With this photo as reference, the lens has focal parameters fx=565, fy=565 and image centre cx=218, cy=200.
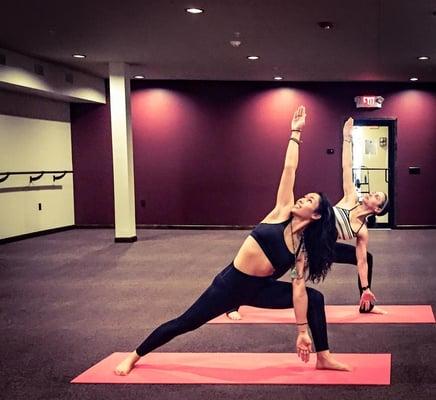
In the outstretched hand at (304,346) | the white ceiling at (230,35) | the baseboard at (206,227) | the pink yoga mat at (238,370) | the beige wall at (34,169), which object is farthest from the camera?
the baseboard at (206,227)

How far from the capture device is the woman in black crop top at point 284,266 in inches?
118

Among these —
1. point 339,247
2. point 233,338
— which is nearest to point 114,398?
point 233,338

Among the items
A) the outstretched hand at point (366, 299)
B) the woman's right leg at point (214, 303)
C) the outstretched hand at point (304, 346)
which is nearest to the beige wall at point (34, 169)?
the outstretched hand at point (366, 299)

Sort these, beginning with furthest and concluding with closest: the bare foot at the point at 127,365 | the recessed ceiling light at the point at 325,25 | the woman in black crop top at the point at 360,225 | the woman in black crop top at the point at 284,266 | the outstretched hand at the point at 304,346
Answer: the recessed ceiling light at the point at 325,25, the woman in black crop top at the point at 360,225, the bare foot at the point at 127,365, the woman in black crop top at the point at 284,266, the outstretched hand at the point at 304,346

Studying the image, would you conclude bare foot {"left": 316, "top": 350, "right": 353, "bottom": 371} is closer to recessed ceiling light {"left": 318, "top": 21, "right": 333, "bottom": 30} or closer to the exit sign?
recessed ceiling light {"left": 318, "top": 21, "right": 333, "bottom": 30}

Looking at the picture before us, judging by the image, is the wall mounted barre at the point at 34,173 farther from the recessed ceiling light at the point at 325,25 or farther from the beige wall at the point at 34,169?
the recessed ceiling light at the point at 325,25

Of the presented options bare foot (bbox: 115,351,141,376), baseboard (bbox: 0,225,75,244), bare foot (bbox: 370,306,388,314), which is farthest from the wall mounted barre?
bare foot (bbox: 370,306,388,314)

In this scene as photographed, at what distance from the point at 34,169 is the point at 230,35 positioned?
461 centimetres

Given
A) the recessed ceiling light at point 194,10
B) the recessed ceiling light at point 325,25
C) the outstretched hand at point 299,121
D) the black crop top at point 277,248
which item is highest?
the recessed ceiling light at point 194,10

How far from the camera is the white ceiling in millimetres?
5215

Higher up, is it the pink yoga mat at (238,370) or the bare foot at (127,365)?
the bare foot at (127,365)

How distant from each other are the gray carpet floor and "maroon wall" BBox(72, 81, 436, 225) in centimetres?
203

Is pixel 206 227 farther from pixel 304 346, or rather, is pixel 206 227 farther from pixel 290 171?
pixel 304 346

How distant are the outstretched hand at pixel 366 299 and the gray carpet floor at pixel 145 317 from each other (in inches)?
10.0
